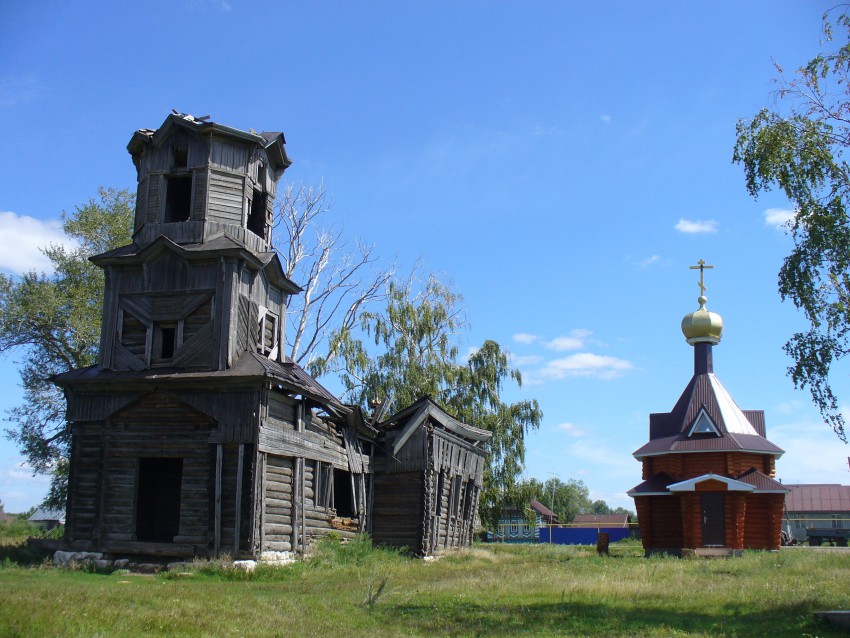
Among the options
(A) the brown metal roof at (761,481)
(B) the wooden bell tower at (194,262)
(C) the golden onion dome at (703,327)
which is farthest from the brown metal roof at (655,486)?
(B) the wooden bell tower at (194,262)

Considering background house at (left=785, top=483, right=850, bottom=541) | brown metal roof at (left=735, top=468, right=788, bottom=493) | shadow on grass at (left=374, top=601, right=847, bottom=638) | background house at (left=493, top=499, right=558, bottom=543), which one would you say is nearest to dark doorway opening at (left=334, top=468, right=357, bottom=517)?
shadow on grass at (left=374, top=601, right=847, bottom=638)

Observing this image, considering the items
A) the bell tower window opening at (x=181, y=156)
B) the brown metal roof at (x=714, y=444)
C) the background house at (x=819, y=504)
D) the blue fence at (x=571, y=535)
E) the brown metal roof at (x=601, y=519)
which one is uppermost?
the bell tower window opening at (x=181, y=156)

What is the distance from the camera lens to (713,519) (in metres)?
35.2

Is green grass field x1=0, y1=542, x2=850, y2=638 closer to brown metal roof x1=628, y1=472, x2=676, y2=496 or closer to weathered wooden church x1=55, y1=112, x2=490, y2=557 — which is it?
weathered wooden church x1=55, y1=112, x2=490, y2=557

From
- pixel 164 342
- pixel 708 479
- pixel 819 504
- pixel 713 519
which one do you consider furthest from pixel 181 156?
pixel 819 504

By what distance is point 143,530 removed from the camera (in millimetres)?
25797

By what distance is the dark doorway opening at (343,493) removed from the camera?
29.0m

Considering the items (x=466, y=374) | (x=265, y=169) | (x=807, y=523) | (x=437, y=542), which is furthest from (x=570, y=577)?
(x=807, y=523)

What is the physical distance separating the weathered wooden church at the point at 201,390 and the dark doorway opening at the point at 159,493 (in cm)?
4

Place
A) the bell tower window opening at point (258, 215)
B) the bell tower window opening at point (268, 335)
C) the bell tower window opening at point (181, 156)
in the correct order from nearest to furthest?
1. the bell tower window opening at point (268, 335)
2. the bell tower window opening at point (181, 156)
3. the bell tower window opening at point (258, 215)

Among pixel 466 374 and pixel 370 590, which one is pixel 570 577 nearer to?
pixel 370 590

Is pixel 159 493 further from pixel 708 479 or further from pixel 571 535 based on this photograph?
pixel 571 535

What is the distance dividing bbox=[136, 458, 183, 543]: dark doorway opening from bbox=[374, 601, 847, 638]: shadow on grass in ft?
43.2

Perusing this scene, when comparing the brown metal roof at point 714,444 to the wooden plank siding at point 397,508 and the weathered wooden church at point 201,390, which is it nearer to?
the wooden plank siding at point 397,508
